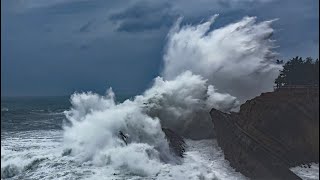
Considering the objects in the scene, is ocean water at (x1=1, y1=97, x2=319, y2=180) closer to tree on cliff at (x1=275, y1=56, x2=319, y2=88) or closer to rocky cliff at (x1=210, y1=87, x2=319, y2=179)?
rocky cliff at (x1=210, y1=87, x2=319, y2=179)

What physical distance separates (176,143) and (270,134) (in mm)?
8438

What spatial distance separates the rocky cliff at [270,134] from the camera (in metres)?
13.8

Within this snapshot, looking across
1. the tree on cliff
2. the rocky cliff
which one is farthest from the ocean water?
the tree on cliff

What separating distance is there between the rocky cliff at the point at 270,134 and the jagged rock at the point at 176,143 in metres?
2.21

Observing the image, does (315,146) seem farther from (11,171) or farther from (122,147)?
(11,171)

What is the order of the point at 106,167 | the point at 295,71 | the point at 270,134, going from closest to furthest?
the point at 270,134 → the point at 106,167 → the point at 295,71

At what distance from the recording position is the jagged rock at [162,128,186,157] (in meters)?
24.6

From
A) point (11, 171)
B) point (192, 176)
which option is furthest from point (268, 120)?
point (11, 171)

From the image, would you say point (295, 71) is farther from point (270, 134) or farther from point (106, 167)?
point (106, 167)

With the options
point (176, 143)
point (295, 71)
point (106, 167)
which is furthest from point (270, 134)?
point (295, 71)

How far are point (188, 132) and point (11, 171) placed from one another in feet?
37.7

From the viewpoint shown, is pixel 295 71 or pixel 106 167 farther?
pixel 295 71

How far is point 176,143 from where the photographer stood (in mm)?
26000

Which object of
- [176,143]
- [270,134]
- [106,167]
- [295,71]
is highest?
[295,71]
